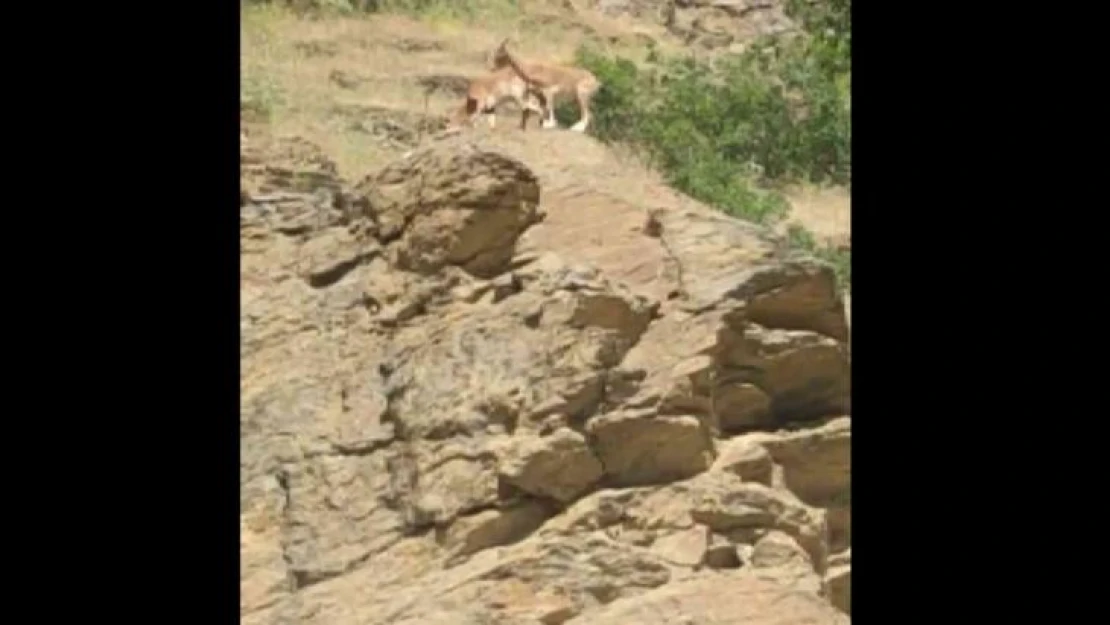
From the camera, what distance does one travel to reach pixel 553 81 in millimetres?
16406

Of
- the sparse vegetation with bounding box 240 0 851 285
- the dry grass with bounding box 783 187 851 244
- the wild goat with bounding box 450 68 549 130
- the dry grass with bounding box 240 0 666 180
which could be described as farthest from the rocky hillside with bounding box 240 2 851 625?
the dry grass with bounding box 783 187 851 244

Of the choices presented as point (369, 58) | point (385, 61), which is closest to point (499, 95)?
point (385, 61)

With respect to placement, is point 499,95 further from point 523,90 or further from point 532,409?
point 532,409

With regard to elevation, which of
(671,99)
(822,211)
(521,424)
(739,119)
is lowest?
(822,211)

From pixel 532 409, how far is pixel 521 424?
2.6 inches

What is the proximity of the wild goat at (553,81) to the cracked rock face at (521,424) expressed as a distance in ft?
24.1

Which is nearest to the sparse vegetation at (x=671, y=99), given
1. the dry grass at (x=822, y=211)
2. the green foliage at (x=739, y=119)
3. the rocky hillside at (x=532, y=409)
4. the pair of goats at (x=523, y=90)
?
the green foliage at (x=739, y=119)

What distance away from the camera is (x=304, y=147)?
10734 millimetres

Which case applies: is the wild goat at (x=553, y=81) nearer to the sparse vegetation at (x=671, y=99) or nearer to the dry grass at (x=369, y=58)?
the sparse vegetation at (x=671, y=99)

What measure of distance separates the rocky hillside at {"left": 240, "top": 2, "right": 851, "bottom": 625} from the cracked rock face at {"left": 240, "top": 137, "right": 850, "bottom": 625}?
10 mm

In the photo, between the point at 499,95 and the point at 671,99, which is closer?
the point at 499,95
